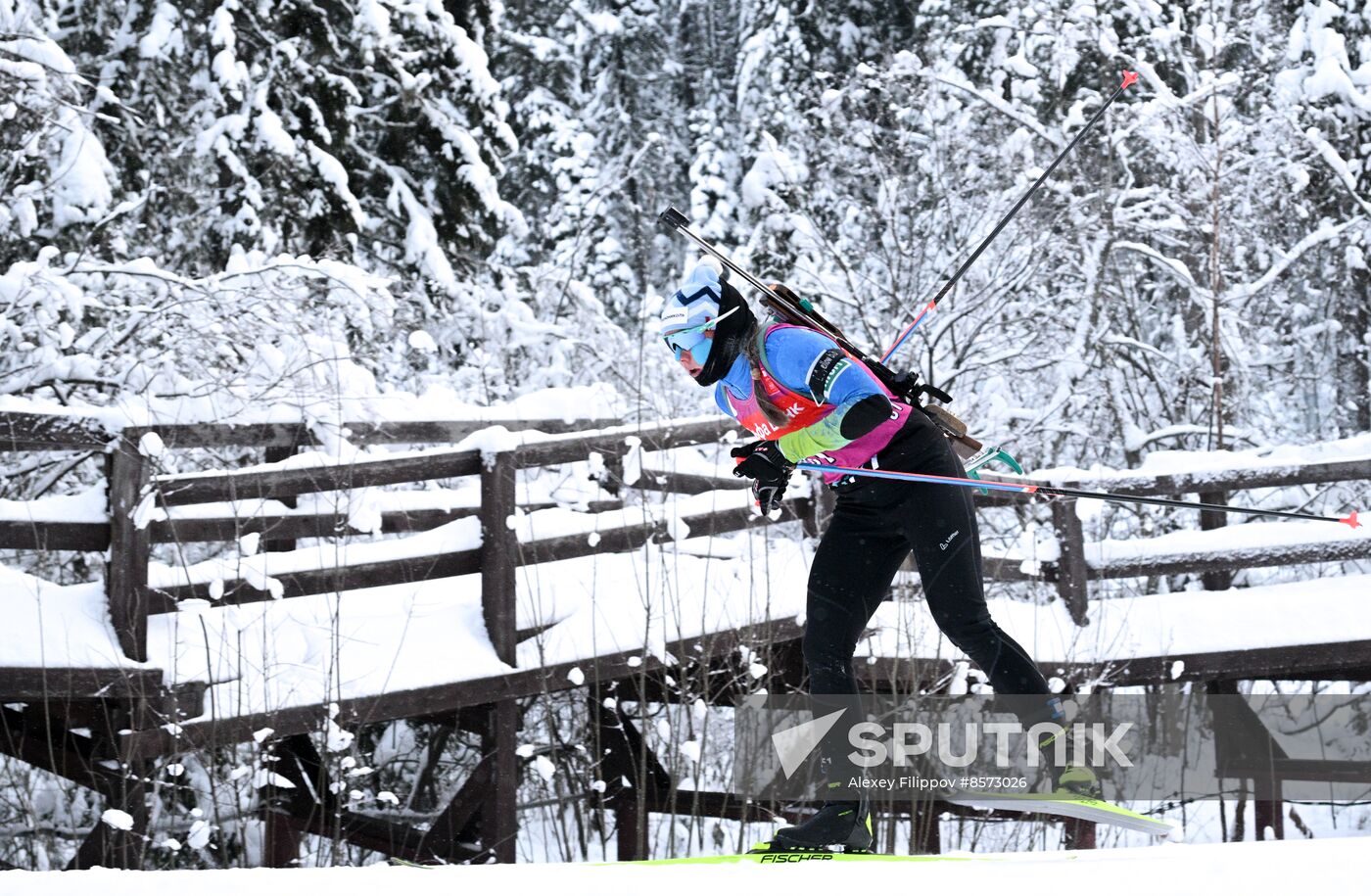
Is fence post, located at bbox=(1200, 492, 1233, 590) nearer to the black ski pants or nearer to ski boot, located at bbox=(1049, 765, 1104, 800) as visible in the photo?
ski boot, located at bbox=(1049, 765, 1104, 800)

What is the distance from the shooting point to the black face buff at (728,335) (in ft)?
11.9

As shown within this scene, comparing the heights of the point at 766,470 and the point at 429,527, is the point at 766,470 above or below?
above

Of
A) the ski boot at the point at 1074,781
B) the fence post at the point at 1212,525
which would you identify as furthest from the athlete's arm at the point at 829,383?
the fence post at the point at 1212,525

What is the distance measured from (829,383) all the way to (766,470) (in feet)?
1.20

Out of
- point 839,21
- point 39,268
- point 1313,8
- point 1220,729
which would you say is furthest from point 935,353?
point 839,21

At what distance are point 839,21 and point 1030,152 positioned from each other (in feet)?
38.9

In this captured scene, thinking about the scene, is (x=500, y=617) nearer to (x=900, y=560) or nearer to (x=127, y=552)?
(x=127, y=552)

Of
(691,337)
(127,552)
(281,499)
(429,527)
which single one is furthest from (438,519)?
(691,337)

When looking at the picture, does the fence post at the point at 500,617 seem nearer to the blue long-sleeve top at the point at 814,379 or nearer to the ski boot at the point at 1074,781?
the blue long-sleeve top at the point at 814,379

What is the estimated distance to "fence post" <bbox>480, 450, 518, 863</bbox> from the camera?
5.23 m

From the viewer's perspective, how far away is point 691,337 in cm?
363

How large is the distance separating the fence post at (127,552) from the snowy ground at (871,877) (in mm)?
1626

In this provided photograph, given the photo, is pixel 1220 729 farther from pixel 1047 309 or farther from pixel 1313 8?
pixel 1313 8

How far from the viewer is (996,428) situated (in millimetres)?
10438
